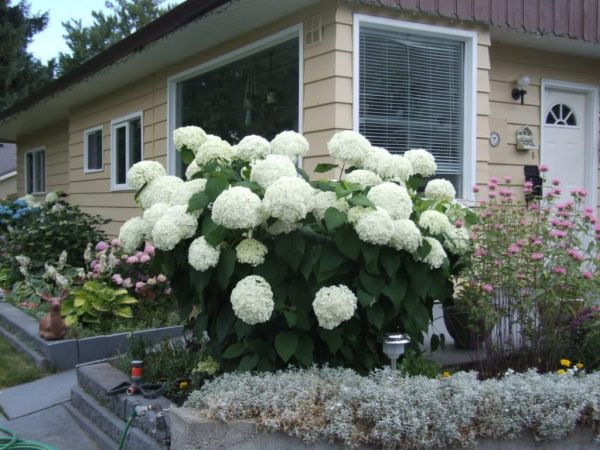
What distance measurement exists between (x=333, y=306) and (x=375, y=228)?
0.44m

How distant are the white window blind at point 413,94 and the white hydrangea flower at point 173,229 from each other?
2.73 metres

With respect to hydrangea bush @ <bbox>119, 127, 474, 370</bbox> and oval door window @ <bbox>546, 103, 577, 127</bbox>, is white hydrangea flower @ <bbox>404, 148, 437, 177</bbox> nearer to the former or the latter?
hydrangea bush @ <bbox>119, 127, 474, 370</bbox>

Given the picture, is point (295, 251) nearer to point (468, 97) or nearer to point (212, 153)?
point (212, 153)

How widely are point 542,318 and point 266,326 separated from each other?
1.69 metres

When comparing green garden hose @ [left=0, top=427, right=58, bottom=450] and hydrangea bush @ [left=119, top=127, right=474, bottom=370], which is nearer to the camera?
hydrangea bush @ [left=119, top=127, right=474, bottom=370]

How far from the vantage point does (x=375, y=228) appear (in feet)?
10.2

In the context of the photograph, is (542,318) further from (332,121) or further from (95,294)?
(95,294)

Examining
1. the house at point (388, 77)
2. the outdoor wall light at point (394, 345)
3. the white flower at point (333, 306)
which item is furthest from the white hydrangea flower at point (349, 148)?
the house at point (388, 77)

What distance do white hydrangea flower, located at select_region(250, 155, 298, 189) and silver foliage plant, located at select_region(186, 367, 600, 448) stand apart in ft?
3.32

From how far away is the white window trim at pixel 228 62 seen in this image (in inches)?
234

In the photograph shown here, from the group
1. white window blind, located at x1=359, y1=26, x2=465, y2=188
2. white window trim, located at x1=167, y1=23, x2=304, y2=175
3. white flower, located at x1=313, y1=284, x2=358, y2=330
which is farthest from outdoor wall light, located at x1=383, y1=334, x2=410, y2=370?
white window trim, located at x1=167, y1=23, x2=304, y2=175

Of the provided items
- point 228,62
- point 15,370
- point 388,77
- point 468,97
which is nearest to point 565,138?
point 468,97

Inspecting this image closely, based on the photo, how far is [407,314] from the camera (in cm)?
346

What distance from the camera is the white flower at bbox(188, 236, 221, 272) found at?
10.5ft
